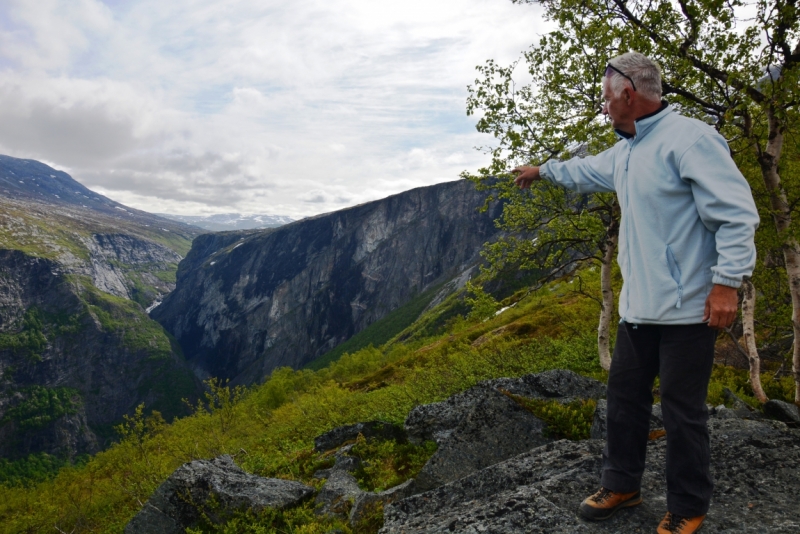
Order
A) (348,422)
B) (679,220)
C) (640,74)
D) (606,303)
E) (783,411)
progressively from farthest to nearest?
(348,422), (606,303), (783,411), (640,74), (679,220)

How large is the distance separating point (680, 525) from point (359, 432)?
821 cm

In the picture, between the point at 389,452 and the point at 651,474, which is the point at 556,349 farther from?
the point at 651,474

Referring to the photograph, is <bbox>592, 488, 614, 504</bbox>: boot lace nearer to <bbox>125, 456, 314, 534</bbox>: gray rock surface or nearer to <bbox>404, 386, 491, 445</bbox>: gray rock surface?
<bbox>404, 386, 491, 445</bbox>: gray rock surface

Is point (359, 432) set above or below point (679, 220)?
below

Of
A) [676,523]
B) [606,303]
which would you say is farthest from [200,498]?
[606,303]

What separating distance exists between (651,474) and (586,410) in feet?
10.1


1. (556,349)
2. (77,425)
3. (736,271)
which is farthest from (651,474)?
(77,425)

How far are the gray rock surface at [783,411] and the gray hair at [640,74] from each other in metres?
5.55

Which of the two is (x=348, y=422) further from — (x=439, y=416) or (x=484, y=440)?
(x=484, y=440)

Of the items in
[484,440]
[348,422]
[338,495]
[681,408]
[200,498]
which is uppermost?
[681,408]

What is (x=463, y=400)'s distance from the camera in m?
8.98

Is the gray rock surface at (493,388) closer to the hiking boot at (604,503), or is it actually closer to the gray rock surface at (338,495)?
the gray rock surface at (338,495)

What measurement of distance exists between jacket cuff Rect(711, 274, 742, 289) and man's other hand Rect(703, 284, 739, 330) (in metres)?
0.03

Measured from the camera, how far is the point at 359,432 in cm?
1059
